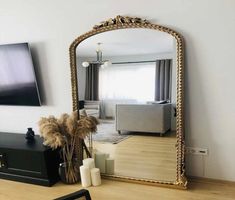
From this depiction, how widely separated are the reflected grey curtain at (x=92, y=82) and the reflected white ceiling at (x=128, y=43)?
4.7 inches

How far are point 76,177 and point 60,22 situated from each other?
1348 mm

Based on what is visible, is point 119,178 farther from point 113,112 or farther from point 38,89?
point 38,89

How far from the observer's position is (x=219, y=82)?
1.73 m

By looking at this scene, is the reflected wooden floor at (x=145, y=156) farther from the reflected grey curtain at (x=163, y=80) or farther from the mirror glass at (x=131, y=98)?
the reflected grey curtain at (x=163, y=80)

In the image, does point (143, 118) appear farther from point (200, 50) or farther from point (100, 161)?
point (200, 50)

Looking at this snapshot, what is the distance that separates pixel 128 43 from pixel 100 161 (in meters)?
1.01

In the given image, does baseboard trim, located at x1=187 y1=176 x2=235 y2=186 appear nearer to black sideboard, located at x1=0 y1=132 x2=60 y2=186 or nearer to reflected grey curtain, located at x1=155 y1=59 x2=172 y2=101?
reflected grey curtain, located at x1=155 y1=59 x2=172 y2=101

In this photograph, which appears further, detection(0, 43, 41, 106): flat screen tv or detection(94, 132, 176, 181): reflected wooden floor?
detection(0, 43, 41, 106): flat screen tv

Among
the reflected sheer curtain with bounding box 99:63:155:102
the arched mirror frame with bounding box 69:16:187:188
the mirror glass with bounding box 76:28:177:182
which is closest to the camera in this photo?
the arched mirror frame with bounding box 69:16:187:188

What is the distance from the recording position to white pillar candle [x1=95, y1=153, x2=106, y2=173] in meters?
2.06

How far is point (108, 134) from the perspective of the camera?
2.09 meters

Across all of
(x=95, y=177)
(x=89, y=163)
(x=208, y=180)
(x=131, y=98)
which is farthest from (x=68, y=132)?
(x=208, y=180)

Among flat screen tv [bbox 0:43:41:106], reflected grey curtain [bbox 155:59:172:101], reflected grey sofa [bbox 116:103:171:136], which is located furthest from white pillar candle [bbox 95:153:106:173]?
flat screen tv [bbox 0:43:41:106]

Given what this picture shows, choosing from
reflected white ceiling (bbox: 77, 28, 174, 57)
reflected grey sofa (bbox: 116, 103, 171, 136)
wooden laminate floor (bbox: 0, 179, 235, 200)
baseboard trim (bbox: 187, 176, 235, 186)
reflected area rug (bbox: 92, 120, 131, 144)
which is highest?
reflected white ceiling (bbox: 77, 28, 174, 57)
